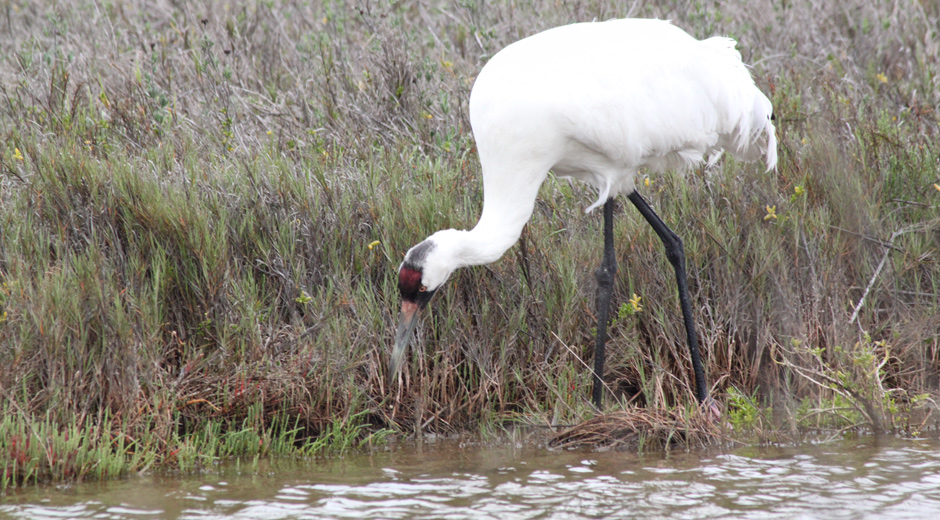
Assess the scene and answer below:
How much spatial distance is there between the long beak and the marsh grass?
0.17 m

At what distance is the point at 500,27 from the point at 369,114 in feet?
5.96

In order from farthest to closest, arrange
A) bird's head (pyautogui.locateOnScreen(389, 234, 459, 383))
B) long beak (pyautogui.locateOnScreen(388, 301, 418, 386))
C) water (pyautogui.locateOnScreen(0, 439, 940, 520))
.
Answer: long beak (pyautogui.locateOnScreen(388, 301, 418, 386)), bird's head (pyautogui.locateOnScreen(389, 234, 459, 383)), water (pyautogui.locateOnScreen(0, 439, 940, 520))

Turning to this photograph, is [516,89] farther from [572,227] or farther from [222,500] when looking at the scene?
[222,500]

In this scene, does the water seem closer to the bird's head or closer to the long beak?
the long beak

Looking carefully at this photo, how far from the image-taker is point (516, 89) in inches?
170

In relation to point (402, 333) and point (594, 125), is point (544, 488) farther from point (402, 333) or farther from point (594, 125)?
point (594, 125)

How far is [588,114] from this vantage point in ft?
14.2

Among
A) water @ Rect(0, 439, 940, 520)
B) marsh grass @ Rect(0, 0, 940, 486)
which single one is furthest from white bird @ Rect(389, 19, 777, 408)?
water @ Rect(0, 439, 940, 520)

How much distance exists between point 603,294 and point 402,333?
3.34 feet

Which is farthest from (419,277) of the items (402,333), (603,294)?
(603,294)

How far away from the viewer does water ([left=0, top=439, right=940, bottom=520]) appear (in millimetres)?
3367

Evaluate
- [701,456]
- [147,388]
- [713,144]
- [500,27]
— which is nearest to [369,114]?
[500,27]

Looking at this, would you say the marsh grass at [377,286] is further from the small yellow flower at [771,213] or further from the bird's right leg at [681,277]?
the bird's right leg at [681,277]

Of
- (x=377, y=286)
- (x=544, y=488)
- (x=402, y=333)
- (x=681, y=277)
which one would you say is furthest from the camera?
(x=377, y=286)
